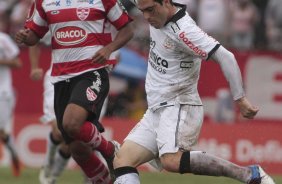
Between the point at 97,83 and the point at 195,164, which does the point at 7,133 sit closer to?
the point at 97,83

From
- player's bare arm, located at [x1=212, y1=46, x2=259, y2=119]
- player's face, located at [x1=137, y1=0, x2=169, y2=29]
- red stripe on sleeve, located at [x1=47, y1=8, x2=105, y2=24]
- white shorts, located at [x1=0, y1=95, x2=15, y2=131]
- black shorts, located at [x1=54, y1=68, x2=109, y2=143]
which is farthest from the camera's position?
white shorts, located at [x1=0, y1=95, x2=15, y2=131]

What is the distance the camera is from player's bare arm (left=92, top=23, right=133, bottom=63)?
36.0 ft

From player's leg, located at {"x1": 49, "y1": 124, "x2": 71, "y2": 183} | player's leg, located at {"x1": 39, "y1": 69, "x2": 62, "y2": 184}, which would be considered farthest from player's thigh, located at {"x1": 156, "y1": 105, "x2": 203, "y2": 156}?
player's leg, located at {"x1": 39, "y1": 69, "x2": 62, "y2": 184}

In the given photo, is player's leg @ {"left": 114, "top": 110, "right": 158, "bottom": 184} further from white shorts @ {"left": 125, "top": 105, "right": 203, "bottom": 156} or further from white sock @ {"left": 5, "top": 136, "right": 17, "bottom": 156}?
white sock @ {"left": 5, "top": 136, "right": 17, "bottom": 156}

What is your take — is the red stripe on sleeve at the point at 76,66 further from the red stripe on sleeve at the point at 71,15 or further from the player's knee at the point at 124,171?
the player's knee at the point at 124,171

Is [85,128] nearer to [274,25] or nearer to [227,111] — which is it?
[227,111]

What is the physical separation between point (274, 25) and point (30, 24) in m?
9.04

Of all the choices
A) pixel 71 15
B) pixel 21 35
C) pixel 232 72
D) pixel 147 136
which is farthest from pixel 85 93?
pixel 232 72

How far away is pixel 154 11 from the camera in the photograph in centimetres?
962

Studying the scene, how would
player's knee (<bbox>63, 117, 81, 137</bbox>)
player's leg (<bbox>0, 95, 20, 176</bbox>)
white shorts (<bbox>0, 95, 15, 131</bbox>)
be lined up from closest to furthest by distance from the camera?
1. player's knee (<bbox>63, 117, 81, 137</bbox>)
2. player's leg (<bbox>0, 95, 20, 176</bbox>)
3. white shorts (<bbox>0, 95, 15, 131</bbox>)

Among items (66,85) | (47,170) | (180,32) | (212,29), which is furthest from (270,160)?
(180,32)

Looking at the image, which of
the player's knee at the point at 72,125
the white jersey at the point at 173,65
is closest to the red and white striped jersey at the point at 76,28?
the player's knee at the point at 72,125

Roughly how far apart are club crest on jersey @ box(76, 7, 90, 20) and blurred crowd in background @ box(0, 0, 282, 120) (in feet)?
25.3

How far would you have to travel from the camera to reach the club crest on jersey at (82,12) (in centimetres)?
1112
